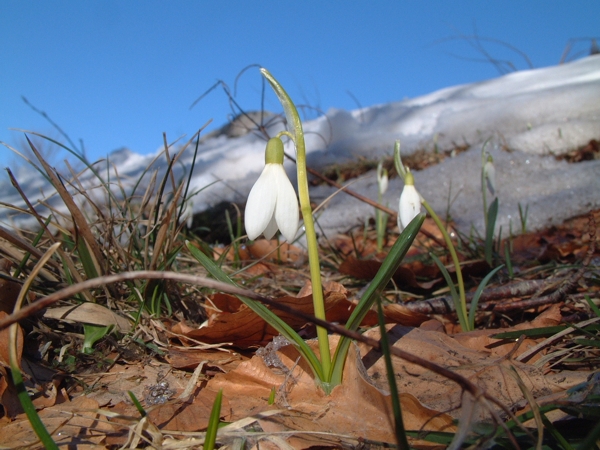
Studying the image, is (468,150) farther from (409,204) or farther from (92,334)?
(92,334)

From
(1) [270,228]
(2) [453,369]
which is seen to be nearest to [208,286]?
(1) [270,228]

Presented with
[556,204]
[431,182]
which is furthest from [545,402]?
[431,182]

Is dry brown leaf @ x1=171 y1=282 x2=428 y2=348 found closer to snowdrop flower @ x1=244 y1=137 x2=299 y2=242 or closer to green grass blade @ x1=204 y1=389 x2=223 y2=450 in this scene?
snowdrop flower @ x1=244 y1=137 x2=299 y2=242

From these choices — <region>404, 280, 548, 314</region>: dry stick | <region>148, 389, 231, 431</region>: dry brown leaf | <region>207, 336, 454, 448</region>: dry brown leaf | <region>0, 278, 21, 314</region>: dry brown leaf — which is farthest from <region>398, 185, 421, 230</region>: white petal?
<region>0, 278, 21, 314</region>: dry brown leaf

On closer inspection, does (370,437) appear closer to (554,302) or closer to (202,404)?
(202,404)

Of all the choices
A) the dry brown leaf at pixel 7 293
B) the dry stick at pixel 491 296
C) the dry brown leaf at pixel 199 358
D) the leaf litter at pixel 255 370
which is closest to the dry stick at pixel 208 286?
the leaf litter at pixel 255 370

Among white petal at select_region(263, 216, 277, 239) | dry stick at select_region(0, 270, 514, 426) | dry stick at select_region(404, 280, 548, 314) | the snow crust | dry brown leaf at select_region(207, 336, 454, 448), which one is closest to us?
dry stick at select_region(0, 270, 514, 426)

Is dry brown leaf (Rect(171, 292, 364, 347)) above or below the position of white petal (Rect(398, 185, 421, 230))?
below
